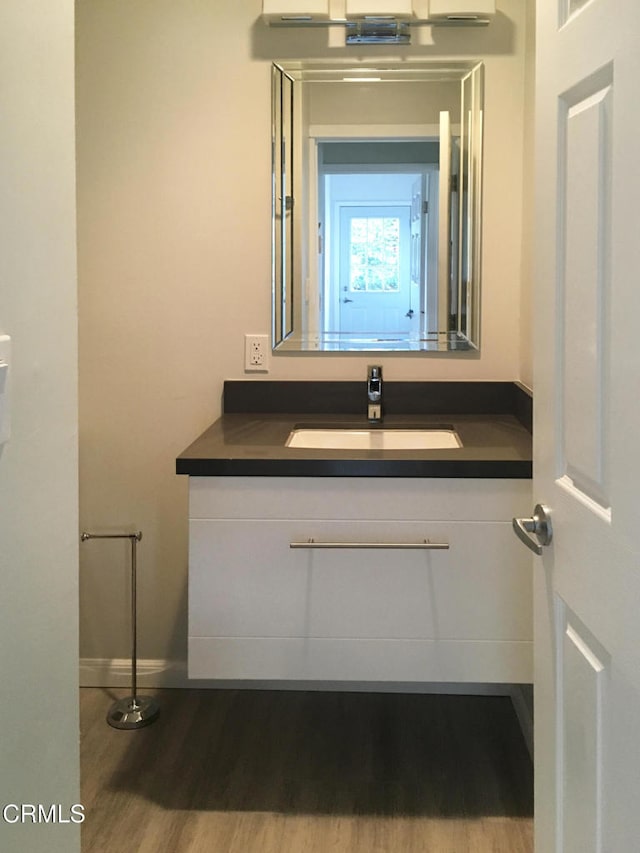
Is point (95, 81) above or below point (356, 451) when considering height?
above

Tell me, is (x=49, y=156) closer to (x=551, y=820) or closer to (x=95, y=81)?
(x=551, y=820)

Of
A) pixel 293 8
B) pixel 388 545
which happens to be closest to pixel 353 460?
pixel 388 545

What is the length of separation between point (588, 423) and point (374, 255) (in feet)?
5.16

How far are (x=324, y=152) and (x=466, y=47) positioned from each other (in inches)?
19.9

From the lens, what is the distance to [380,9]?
246 cm

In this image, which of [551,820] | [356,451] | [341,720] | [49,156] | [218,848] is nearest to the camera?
[49,156]

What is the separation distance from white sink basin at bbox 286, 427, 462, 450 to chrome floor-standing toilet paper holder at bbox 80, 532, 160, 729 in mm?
615

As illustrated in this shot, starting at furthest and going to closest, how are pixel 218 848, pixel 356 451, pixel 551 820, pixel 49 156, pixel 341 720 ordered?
pixel 341 720 → pixel 356 451 → pixel 218 848 → pixel 551 820 → pixel 49 156

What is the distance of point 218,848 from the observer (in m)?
1.93

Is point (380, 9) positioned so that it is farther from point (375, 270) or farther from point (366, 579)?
point (366, 579)

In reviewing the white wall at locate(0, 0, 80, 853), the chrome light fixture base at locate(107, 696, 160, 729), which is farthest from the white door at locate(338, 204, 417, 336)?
the white wall at locate(0, 0, 80, 853)

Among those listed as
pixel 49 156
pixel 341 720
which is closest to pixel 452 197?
pixel 341 720

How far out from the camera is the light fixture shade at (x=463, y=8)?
2.45m

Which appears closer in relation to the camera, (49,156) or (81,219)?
(49,156)
